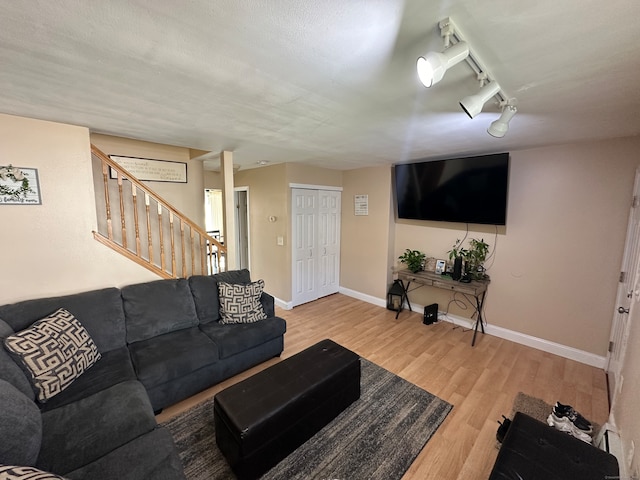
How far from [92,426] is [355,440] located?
1.63 meters

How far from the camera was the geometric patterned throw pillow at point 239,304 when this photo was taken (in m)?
2.70

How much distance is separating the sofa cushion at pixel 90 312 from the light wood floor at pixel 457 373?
31.0 inches

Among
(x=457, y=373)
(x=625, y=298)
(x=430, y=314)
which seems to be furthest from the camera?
(x=430, y=314)

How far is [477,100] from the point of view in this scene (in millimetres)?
1235

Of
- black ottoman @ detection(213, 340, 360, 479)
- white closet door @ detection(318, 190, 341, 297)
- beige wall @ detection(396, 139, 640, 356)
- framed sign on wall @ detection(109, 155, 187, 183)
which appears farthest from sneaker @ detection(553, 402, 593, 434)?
framed sign on wall @ detection(109, 155, 187, 183)

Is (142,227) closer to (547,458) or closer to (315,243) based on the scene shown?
(315,243)

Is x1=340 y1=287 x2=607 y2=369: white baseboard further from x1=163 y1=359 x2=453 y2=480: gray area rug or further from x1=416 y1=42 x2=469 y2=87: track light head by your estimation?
x1=416 y1=42 x2=469 y2=87: track light head

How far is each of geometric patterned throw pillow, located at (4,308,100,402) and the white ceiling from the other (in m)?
1.51

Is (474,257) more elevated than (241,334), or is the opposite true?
(474,257)

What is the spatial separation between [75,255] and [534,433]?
3.58 meters

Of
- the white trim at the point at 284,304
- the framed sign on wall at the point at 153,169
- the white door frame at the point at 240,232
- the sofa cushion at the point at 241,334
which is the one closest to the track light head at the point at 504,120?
the sofa cushion at the point at 241,334

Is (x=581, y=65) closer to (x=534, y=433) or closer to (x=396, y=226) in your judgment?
(x=534, y=433)

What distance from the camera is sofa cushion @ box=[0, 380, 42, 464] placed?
3.63 ft

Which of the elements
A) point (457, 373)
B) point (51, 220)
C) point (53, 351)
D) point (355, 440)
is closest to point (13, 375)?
point (53, 351)
